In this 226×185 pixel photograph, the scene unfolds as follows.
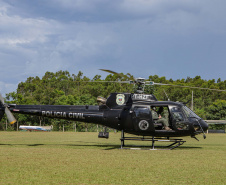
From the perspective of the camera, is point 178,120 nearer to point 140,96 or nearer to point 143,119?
point 143,119

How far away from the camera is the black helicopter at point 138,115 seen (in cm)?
1834

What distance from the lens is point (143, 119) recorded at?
18453mm

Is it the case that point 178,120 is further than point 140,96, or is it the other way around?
point 140,96

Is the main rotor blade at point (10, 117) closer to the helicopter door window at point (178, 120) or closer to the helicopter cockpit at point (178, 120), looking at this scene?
the helicopter cockpit at point (178, 120)

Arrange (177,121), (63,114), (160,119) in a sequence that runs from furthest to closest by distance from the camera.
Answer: (63,114) < (160,119) < (177,121)

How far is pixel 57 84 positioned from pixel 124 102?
112109 mm

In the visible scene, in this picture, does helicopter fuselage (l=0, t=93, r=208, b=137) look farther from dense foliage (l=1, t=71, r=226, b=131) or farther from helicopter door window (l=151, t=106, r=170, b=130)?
dense foliage (l=1, t=71, r=226, b=131)

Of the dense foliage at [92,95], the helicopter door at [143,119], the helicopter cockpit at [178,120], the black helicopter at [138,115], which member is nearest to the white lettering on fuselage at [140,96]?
the black helicopter at [138,115]

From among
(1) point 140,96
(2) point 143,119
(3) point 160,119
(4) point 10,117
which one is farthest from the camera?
(4) point 10,117

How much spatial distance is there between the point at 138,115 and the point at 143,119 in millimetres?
378

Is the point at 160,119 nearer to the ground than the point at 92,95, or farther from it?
nearer to the ground

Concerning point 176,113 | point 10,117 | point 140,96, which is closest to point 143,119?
point 140,96

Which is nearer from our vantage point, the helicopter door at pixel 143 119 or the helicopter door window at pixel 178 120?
the helicopter door window at pixel 178 120

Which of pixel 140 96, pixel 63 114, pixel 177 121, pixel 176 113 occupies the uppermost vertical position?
pixel 140 96
